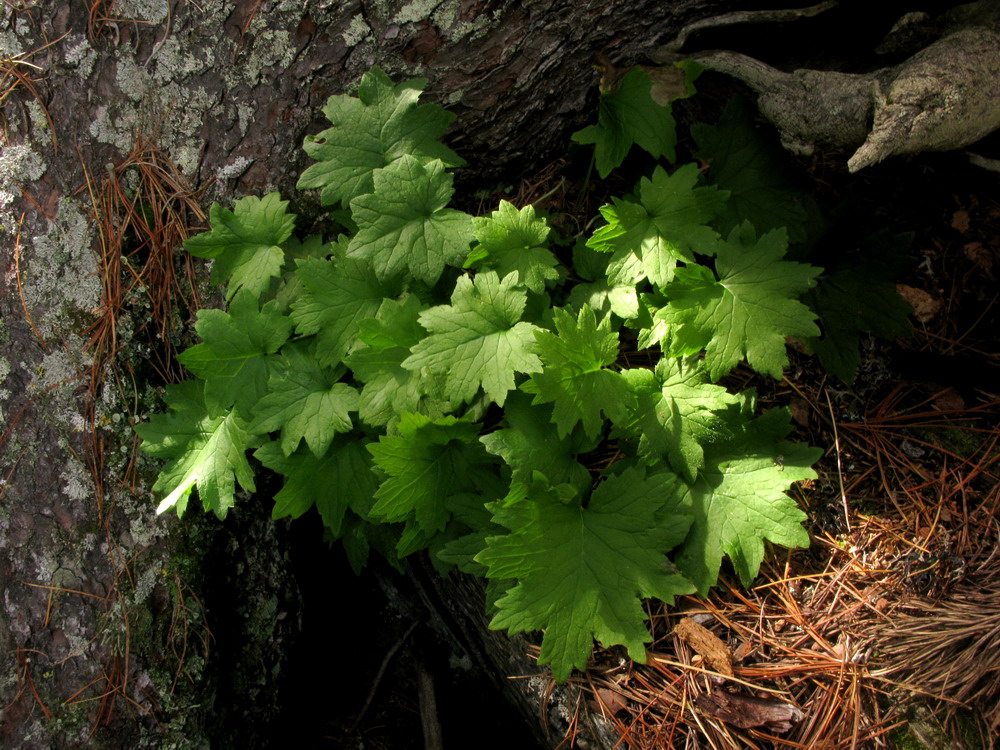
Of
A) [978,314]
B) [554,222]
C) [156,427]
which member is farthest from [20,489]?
[978,314]

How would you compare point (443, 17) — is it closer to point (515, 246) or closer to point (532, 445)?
point (515, 246)

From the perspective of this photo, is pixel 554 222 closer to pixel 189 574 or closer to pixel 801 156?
pixel 801 156

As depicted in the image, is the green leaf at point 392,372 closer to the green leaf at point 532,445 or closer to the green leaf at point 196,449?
the green leaf at point 532,445

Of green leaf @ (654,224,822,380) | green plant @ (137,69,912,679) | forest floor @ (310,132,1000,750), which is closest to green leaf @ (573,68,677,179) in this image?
green plant @ (137,69,912,679)

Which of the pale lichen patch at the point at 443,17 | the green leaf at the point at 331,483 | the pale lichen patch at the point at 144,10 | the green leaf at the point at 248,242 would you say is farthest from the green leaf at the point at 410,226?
the pale lichen patch at the point at 144,10

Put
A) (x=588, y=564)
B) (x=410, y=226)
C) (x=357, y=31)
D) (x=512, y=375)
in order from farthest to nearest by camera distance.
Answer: (x=357, y=31), (x=410, y=226), (x=588, y=564), (x=512, y=375)

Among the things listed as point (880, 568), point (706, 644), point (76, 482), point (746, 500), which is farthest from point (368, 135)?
point (880, 568)

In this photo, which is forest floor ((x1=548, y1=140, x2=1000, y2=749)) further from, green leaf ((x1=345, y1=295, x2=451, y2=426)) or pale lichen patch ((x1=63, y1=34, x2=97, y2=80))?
pale lichen patch ((x1=63, y1=34, x2=97, y2=80))

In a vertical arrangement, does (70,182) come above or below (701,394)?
above
